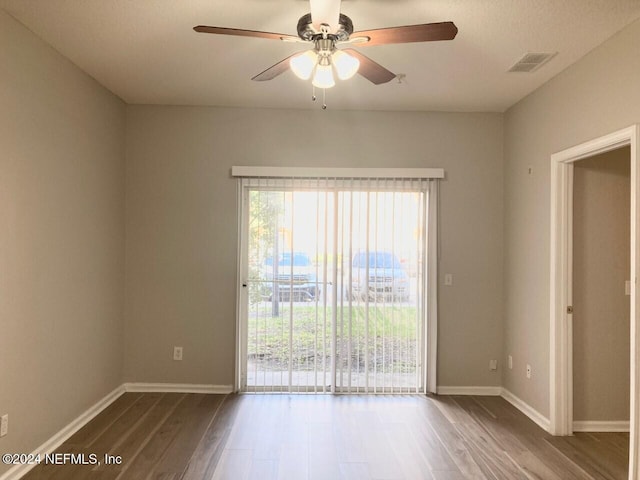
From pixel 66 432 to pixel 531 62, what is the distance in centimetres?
418

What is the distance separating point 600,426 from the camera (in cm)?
317

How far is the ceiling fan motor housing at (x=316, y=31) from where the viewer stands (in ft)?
6.27

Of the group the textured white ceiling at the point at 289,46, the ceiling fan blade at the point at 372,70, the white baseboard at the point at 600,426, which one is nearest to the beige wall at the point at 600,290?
the white baseboard at the point at 600,426

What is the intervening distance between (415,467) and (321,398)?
1294mm

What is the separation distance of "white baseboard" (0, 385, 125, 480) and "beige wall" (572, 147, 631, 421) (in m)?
3.73

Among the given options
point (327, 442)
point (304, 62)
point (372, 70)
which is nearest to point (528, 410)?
point (327, 442)

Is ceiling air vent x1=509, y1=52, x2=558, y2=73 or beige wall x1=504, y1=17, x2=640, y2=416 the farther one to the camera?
ceiling air vent x1=509, y1=52, x2=558, y2=73

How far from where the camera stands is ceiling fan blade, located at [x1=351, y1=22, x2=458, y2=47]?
1.72 meters

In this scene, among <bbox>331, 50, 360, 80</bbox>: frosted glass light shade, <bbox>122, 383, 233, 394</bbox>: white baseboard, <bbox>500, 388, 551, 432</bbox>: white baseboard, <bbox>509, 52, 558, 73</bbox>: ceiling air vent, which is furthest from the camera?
<bbox>122, 383, 233, 394</bbox>: white baseboard

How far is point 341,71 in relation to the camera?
2.02 m

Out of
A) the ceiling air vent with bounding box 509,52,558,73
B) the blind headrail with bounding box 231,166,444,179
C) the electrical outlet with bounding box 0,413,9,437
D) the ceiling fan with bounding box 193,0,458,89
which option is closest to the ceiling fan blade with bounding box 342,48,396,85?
the ceiling fan with bounding box 193,0,458,89

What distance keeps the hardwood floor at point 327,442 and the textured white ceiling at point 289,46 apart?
2673 millimetres

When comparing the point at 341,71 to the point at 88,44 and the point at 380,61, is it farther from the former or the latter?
the point at 88,44

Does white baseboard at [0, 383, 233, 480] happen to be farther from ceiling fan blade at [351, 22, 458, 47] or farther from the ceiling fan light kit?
ceiling fan blade at [351, 22, 458, 47]
